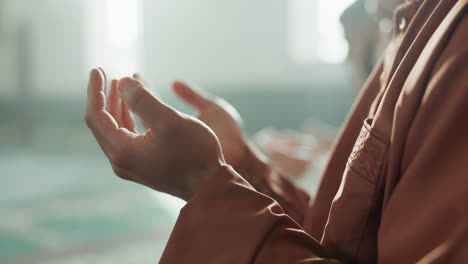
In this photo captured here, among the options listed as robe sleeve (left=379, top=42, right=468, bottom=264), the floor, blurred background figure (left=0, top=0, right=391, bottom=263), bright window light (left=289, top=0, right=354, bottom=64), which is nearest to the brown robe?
robe sleeve (left=379, top=42, right=468, bottom=264)

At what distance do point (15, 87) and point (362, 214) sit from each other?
174 inches

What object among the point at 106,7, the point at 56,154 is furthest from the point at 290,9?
the point at 56,154

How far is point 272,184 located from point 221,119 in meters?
0.12

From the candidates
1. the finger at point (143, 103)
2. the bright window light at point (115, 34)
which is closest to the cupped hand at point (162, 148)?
the finger at point (143, 103)

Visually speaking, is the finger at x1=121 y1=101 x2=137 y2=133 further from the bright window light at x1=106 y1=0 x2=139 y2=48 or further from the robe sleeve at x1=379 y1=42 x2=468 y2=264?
the bright window light at x1=106 y1=0 x2=139 y2=48

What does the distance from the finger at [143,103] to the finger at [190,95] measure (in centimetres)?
23

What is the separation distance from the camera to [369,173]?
38 centimetres

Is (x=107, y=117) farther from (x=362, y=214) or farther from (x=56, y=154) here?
(x=56, y=154)

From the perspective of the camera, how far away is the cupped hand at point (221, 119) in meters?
0.64

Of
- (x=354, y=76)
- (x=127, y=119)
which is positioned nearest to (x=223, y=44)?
(x=354, y=76)

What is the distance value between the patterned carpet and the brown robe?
1.06 meters

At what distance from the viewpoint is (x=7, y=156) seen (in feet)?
12.1

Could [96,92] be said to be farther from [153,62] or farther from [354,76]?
[153,62]

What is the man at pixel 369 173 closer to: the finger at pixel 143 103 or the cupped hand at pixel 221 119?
the finger at pixel 143 103
